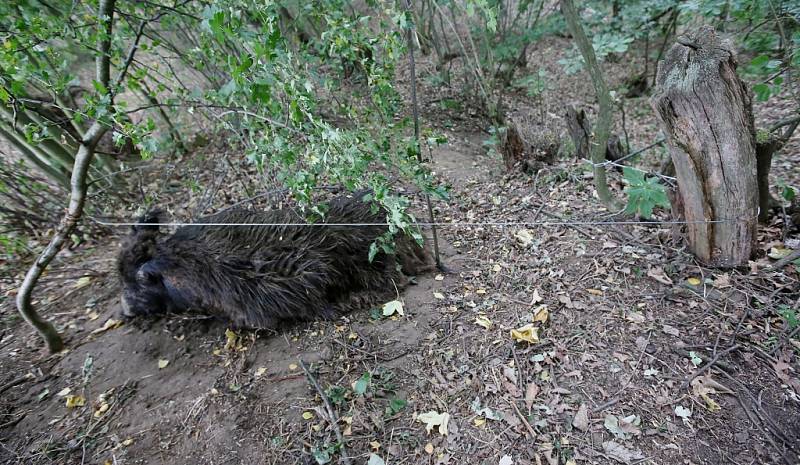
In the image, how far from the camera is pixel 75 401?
266 cm

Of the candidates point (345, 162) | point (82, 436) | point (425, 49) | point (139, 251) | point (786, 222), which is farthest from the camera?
point (425, 49)

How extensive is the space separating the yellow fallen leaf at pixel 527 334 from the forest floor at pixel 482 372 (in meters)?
0.02

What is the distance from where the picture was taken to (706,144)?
2.23 metres

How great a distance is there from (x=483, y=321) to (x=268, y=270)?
170 centimetres

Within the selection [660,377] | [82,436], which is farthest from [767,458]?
[82,436]

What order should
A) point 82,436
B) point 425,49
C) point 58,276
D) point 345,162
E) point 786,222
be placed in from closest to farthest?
point 345,162, point 82,436, point 786,222, point 58,276, point 425,49

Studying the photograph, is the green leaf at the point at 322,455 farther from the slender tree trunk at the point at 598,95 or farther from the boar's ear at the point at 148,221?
the slender tree trunk at the point at 598,95

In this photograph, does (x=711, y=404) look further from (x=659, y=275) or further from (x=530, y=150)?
(x=530, y=150)

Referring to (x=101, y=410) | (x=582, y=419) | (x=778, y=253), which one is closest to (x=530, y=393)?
(x=582, y=419)

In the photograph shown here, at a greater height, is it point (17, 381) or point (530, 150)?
point (530, 150)

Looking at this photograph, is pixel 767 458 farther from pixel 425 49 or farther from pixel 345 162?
pixel 425 49

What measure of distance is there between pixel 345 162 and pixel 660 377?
2031 mm

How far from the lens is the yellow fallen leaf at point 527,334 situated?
238cm

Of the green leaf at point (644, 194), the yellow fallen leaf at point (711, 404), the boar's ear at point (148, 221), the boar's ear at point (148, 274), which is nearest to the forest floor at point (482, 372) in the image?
the yellow fallen leaf at point (711, 404)
